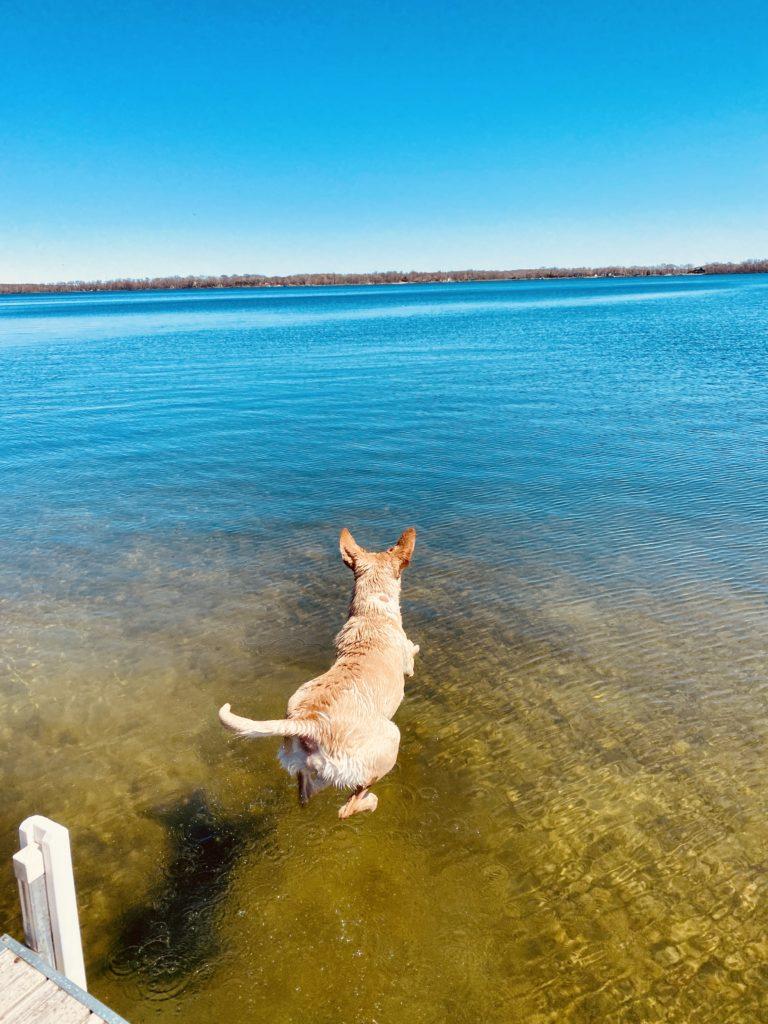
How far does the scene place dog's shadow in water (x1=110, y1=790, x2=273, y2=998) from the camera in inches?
171

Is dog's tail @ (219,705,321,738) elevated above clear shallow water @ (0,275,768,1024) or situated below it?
above

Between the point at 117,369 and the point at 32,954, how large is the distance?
34.5 meters

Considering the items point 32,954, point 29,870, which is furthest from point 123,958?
point 29,870

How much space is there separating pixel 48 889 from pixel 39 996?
49cm

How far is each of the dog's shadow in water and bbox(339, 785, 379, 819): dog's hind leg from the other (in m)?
0.76

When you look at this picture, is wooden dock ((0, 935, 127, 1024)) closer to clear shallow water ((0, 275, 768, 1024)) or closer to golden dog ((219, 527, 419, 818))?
clear shallow water ((0, 275, 768, 1024))

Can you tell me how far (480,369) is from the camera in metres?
31.3

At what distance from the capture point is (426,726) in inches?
264

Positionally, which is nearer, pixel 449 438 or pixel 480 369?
pixel 449 438

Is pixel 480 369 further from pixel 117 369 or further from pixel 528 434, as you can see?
pixel 117 369

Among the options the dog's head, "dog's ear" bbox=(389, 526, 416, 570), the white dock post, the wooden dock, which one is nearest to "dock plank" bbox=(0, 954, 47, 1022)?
the wooden dock

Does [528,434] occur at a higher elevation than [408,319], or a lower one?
lower

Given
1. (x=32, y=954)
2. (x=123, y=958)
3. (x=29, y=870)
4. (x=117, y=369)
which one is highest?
(x=117, y=369)

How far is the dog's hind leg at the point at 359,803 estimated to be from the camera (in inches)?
202
